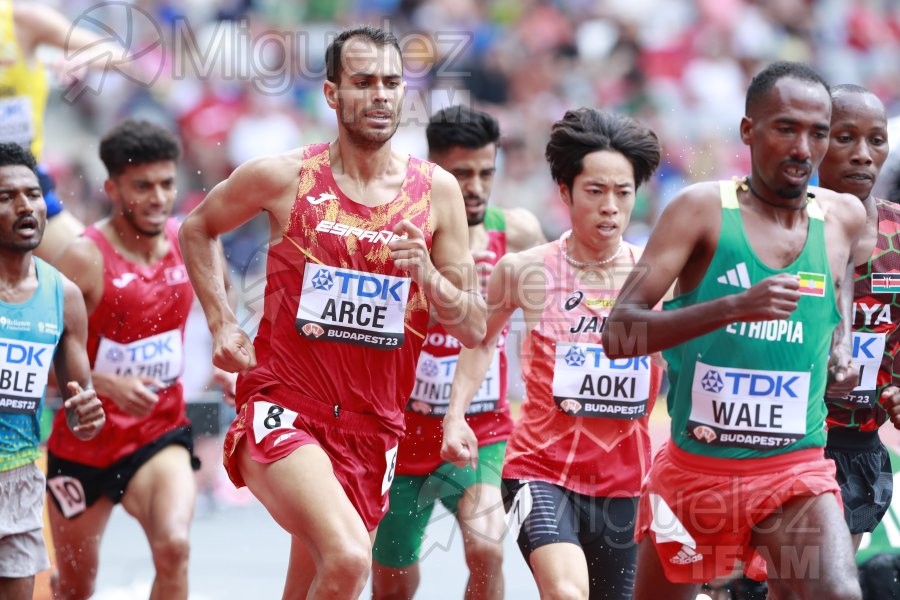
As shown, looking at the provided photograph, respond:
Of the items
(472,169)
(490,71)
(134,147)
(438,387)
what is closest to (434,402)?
(438,387)

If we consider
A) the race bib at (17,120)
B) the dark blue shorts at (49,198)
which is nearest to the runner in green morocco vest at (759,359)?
the dark blue shorts at (49,198)

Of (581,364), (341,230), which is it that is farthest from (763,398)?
(341,230)

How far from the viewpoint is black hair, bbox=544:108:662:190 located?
611cm

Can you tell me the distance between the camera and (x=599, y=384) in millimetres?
5816

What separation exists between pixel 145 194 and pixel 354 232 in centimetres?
228

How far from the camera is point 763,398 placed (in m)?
4.79

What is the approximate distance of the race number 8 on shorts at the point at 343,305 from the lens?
5266 mm

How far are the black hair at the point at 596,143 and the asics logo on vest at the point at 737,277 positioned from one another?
4.81 ft

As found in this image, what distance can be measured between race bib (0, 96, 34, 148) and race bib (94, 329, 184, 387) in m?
1.65

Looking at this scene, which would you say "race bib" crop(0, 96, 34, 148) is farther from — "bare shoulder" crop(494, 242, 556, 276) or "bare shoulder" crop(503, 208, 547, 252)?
"bare shoulder" crop(494, 242, 556, 276)

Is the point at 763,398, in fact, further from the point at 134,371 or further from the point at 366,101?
the point at 134,371

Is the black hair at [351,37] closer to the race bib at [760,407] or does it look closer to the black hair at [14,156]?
the black hair at [14,156]

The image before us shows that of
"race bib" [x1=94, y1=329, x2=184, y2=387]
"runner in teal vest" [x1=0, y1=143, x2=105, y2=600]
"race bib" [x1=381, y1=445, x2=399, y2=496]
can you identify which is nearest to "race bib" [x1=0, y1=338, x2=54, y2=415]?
"runner in teal vest" [x1=0, y1=143, x2=105, y2=600]

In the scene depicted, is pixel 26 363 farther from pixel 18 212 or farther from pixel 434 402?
pixel 434 402
